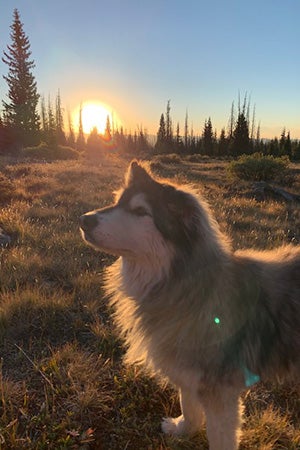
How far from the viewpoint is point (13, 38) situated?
40.2m

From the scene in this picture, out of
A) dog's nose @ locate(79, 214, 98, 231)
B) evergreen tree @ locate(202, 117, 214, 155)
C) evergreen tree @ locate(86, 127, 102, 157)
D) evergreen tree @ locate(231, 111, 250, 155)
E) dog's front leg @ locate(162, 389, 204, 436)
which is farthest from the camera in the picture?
evergreen tree @ locate(202, 117, 214, 155)

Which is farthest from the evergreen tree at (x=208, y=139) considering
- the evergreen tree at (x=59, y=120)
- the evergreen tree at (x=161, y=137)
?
the evergreen tree at (x=59, y=120)

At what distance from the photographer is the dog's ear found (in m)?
2.74

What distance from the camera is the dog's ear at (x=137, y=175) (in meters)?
2.74

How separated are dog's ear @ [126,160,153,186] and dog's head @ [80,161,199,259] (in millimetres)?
87

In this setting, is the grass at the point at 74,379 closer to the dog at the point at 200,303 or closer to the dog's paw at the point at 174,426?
the dog's paw at the point at 174,426

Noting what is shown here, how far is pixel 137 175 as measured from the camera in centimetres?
280

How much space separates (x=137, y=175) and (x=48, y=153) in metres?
31.2

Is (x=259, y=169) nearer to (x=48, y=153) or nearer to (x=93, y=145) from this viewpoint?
(x=48, y=153)

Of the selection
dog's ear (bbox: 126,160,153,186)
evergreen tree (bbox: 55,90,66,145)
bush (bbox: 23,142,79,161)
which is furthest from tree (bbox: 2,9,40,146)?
dog's ear (bbox: 126,160,153,186)

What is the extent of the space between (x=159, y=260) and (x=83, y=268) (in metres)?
3.38

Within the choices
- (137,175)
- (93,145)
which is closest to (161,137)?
(93,145)

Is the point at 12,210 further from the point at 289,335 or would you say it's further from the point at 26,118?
the point at 26,118

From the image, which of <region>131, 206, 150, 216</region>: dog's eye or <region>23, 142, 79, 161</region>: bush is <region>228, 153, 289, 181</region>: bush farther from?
<region>23, 142, 79, 161</region>: bush
